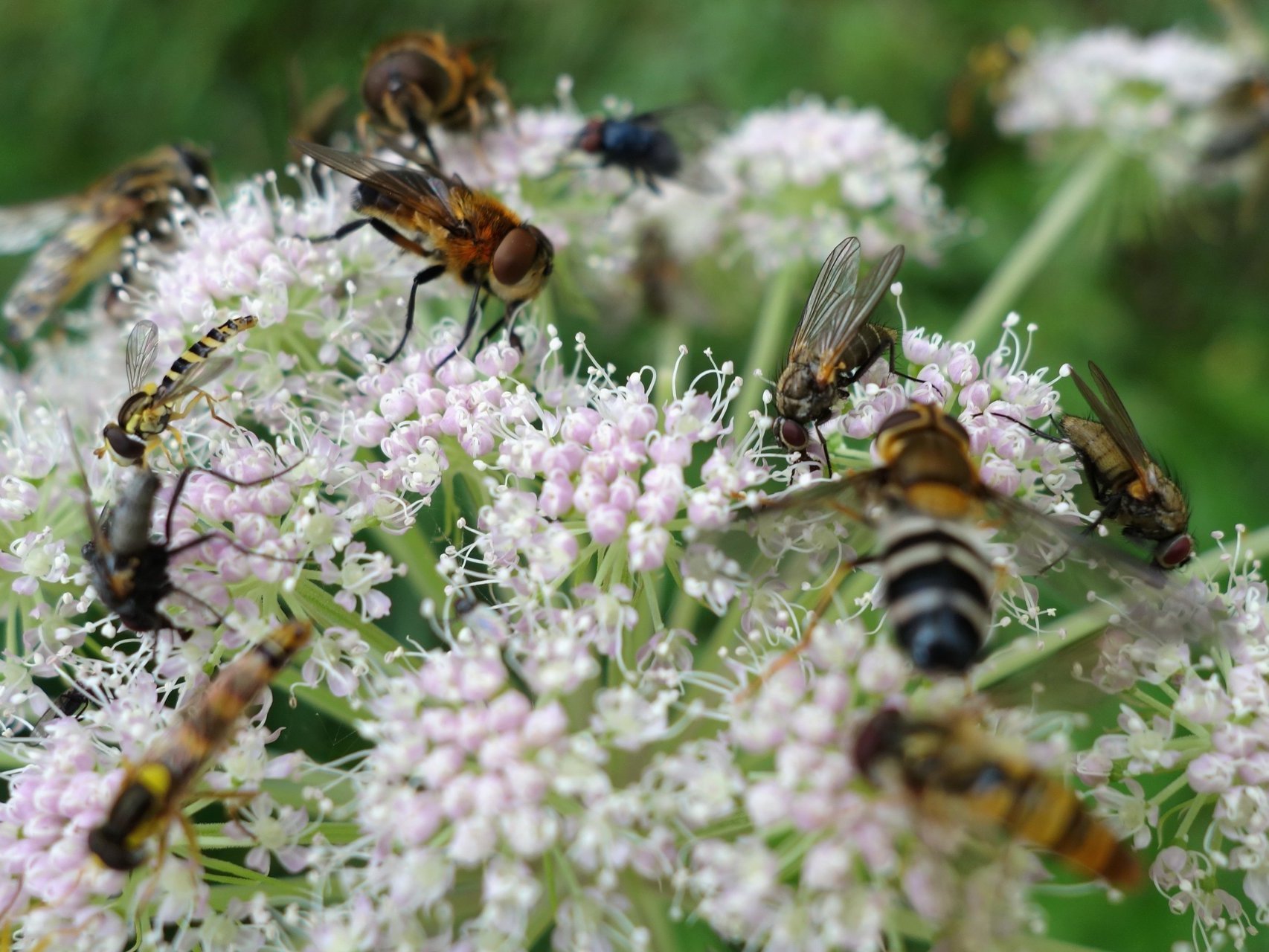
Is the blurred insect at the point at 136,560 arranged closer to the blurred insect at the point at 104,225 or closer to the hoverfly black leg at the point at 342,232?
the hoverfly black leg at the point at 342,232

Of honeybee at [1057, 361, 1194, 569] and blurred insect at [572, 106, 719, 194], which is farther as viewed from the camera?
blurred insect at [572, 106, 719, 194]

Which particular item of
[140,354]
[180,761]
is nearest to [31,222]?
[140,354]

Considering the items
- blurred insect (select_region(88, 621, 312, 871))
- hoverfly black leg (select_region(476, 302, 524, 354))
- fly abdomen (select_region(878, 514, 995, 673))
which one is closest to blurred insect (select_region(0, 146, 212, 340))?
hoverfly black leg (select_region(476, 302, 524, 354))

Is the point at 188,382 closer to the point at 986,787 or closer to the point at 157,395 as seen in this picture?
the point at 157,395

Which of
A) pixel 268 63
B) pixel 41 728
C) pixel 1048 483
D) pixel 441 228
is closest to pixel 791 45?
pixel 268 63

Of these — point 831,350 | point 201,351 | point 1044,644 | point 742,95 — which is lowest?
point 201,351

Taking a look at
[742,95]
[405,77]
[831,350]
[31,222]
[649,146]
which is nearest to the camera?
[831,350]

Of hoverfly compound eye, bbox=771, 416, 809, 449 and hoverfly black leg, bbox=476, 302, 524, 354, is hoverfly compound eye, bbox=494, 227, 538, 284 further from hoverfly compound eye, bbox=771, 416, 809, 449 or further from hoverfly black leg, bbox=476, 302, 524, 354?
hoverfly compound eye, bbox=771, 416, 809, 449
